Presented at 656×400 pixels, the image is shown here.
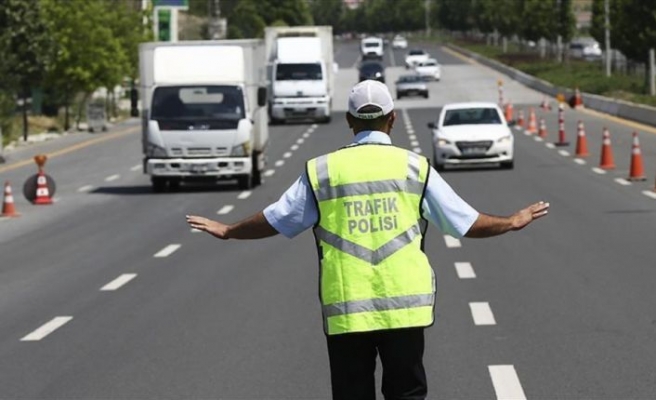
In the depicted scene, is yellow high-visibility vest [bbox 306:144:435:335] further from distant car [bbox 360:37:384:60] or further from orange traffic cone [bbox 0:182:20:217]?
distant car [bbox 360:37:384:60]

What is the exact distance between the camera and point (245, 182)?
3086 centimetres

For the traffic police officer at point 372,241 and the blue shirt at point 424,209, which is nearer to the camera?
the traffic police officer at point 372,241

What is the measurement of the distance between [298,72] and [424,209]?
173 ft

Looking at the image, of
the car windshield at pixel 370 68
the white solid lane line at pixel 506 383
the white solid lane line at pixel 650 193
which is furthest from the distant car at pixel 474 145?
the car windshield at pixel 370 68

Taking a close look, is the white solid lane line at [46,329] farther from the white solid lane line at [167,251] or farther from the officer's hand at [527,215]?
the officer's hand at [527,215]

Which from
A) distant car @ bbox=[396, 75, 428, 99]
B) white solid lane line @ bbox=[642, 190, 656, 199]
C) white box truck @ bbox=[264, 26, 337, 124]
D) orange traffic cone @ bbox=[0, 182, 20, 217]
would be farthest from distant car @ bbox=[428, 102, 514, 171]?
distant car @ bbox=[396, 75, 428, 99]

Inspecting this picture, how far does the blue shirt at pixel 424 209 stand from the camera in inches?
246

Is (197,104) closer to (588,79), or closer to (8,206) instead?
(8,206)

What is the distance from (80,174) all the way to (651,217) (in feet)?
57.0

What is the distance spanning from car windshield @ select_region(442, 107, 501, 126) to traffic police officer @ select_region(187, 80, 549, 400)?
92.6 ft

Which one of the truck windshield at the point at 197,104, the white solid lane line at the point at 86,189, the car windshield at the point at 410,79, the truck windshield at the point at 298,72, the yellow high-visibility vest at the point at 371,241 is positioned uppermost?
the yellow high-visibility vest at the point at 371,241

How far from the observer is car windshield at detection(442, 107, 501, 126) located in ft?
113

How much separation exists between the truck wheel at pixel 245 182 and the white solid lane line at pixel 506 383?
65.2 ft

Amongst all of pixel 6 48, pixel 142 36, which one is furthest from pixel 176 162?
pixel 142 36
